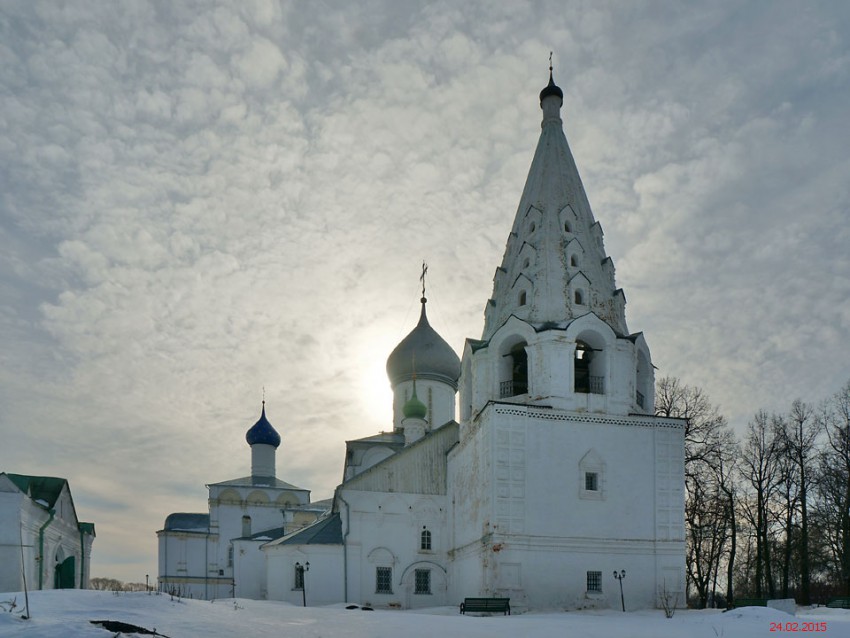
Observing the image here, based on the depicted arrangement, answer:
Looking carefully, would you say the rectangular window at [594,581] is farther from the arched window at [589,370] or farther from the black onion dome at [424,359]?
the black onion dome at [424,359]

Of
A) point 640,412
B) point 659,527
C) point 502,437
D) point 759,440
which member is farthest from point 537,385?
point 759,440

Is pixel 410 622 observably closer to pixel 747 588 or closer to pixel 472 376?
pixel 472 376

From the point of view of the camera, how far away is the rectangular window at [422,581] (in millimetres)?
23500

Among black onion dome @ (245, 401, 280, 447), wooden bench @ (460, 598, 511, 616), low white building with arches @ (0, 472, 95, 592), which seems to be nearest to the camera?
low white building with arches @ (0, 472, 95, 592)

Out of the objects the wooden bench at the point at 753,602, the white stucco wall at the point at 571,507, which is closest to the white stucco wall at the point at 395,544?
the white stucco wall at the point at 571,507

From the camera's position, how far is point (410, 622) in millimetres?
11984

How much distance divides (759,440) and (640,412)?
566cm

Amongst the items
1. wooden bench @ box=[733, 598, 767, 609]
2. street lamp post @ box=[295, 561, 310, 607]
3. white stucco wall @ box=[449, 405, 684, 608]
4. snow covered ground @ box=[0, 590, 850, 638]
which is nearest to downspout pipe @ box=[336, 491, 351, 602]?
street lamp post @ box=[295, 561, 310, 607]

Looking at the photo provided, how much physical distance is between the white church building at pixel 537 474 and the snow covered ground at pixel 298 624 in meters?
5.27

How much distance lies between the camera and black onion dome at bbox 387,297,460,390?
33281 mm

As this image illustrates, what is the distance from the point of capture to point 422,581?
23.7 metres

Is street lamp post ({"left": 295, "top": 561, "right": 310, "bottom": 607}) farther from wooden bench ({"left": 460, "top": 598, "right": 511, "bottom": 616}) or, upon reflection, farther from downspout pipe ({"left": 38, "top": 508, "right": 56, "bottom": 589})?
downspout pipe ({"left": 38, "top": 508, "right": 56, "bottom": 589})

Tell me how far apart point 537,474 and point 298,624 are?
32.6 feet

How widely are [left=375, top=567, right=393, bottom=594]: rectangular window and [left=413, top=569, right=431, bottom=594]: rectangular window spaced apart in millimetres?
786
